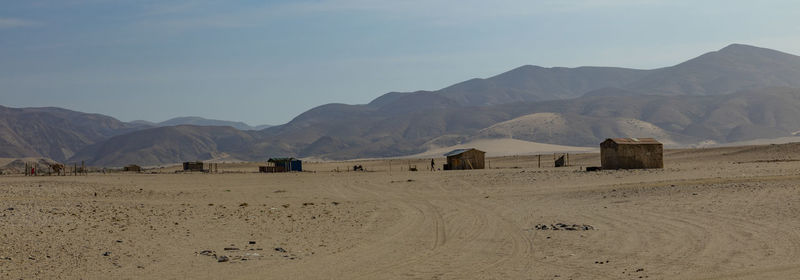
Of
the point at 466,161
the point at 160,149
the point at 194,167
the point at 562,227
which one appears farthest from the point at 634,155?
the point at 160,149

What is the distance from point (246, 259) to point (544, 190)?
56.8 feet

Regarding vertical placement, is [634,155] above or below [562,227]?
above

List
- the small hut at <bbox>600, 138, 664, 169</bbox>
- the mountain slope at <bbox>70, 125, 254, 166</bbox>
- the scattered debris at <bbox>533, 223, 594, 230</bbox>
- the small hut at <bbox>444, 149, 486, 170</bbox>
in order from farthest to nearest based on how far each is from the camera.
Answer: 1. the mountain slope at <bbox>70, 125, 254, 166</bbox>
2. the small hut at <bbox>444, 149, 486, 170</bbox>
3. the small hut at <bbox>600, 138, 664, 169</bbox>
4. the scattered debris at <bbox>533, 223, 594, 230</bbox>

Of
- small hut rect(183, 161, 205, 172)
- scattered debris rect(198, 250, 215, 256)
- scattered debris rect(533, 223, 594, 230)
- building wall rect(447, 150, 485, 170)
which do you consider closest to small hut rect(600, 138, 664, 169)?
building wall rect(447, 150, 485, 170)

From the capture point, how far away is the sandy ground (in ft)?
38.1

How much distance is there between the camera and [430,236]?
15727mm

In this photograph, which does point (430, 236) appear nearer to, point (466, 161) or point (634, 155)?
point (634, 155)

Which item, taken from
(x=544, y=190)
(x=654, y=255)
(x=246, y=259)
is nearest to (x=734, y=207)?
(x=654, y=255)

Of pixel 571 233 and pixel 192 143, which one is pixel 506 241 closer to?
pixel 571 233

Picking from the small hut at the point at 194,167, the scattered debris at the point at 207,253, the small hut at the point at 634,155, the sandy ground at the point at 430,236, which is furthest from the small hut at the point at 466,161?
the scattered debris at the point at 207,253

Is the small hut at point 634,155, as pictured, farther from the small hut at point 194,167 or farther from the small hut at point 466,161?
the small hut at point 194,167

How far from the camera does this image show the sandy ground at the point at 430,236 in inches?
457

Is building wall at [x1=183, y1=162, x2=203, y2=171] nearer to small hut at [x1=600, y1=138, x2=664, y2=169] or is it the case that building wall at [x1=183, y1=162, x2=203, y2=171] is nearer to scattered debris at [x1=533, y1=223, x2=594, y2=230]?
small hut at [x1=600, y1=138, x2=664, y2=169]

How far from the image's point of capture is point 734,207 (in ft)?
59.4
